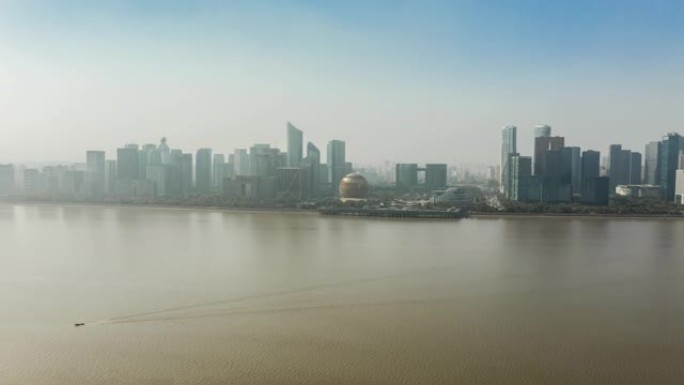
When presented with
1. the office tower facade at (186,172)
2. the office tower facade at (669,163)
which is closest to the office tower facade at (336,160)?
the office tower facade at (186,172)

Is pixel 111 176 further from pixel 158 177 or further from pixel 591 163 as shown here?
pixel 591 163

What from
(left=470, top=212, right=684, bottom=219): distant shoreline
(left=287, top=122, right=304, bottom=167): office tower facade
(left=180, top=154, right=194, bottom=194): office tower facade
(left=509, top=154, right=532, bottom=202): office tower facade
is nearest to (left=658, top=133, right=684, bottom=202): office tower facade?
(left=509, top=154, right=532, bottom=202): office tower facade

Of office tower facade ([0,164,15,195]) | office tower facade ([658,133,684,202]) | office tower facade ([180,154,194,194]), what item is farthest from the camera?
office tower facade ([0,164,15,195])

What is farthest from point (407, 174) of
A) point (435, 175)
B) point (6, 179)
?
point (6, 179)

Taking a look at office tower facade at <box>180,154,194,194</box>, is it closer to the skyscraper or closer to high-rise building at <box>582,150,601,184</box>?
high-rise building at <box>582,150,601,184</box>

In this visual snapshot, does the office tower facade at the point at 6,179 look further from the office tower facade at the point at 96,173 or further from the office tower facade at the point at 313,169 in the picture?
the office tower facade at the point at 313,169

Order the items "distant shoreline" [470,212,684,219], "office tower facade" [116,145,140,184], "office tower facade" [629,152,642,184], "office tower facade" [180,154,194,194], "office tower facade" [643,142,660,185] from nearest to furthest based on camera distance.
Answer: "distant shoreline" [470,212,684,219] < "office tower facade" [116,145,140,184] < "office tower facade" [180,154,194,194] < "office tower facade" [629,152,642,184] < "office tower facade" [643,142,660,185]
